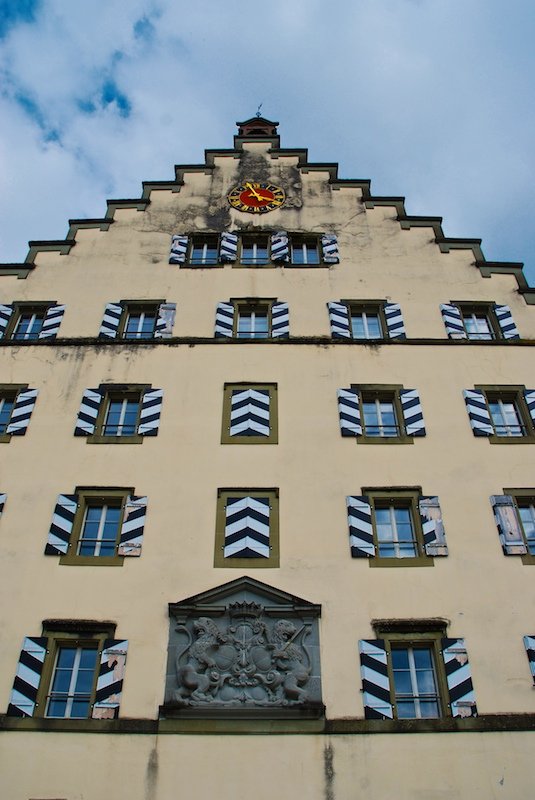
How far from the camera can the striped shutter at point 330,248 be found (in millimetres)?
23156

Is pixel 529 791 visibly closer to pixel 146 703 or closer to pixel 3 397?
pixel 146 703

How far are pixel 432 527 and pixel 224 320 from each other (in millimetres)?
8086

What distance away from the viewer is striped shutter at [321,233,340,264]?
76.0 ft

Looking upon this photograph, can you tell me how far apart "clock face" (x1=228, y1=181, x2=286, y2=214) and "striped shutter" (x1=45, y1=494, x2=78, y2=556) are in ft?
38.1

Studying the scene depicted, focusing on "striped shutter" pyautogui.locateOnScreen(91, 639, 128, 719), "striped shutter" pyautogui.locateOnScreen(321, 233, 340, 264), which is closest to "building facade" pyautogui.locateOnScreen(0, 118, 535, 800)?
"striped shutter" pyautogui.locateOnScreen(91, 639, 128, 719)

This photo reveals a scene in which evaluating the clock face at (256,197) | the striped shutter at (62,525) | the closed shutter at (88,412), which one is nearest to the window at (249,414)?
the closed shutter at (88,412)

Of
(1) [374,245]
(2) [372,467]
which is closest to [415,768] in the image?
(2) [372,467]

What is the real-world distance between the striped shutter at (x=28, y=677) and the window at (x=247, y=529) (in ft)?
12.1

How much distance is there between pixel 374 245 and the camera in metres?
23.7

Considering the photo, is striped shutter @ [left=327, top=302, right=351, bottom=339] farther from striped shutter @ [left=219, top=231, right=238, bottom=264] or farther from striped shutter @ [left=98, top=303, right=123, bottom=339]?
striped shutter @ [left=98, top=303, right=123, bottom=339]

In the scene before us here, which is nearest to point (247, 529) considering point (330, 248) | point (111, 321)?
point (111, 321)

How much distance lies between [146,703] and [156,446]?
5859 millimetres

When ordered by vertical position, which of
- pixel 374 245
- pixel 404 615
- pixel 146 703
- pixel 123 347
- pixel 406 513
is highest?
pixel 374 245

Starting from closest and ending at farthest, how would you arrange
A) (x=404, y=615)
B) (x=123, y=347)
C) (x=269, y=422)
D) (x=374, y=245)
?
(x=404, y=615) → (x=269, y=422) → (x=123, y=347) → (x=374, y=245)
